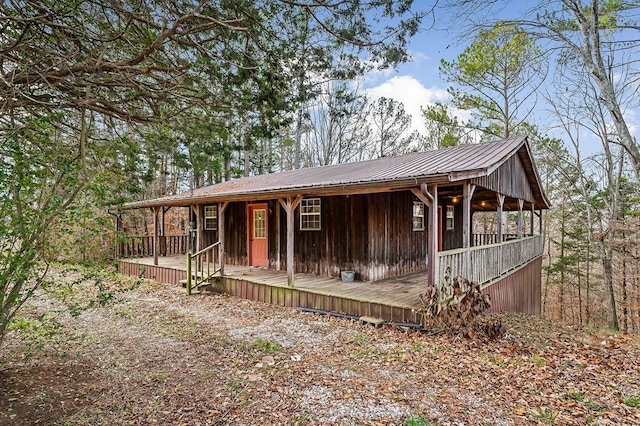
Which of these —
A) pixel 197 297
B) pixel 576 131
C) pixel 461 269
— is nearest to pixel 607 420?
pixel 461 269

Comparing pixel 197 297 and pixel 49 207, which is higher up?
pixel 49 207

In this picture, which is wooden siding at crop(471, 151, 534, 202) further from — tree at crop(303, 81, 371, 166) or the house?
tree at crop(303, 81, 371, 166)

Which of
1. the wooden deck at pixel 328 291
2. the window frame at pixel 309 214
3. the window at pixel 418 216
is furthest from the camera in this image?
the window at pixel 418 216

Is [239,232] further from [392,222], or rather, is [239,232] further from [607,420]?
[607,420]

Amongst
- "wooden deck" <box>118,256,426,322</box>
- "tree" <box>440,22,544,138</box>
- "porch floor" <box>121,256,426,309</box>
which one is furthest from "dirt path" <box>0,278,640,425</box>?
"tree" <box>440,22,544,138</box>

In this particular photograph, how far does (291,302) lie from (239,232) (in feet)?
15.5

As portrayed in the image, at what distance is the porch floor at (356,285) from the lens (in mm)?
6873

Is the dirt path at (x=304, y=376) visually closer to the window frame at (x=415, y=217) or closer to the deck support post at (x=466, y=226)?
the deck support post at (x=466, y=226)

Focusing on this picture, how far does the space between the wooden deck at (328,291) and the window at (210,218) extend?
2227mm

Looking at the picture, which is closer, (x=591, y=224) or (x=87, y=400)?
(x=87, y=400)

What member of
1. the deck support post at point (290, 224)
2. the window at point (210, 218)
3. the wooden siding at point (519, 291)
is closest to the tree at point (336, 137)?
the window at point (210, 218)

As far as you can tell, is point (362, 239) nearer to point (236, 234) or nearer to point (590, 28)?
point (236, 234)

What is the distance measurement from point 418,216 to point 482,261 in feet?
10.7

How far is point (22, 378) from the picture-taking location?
4121 mm
